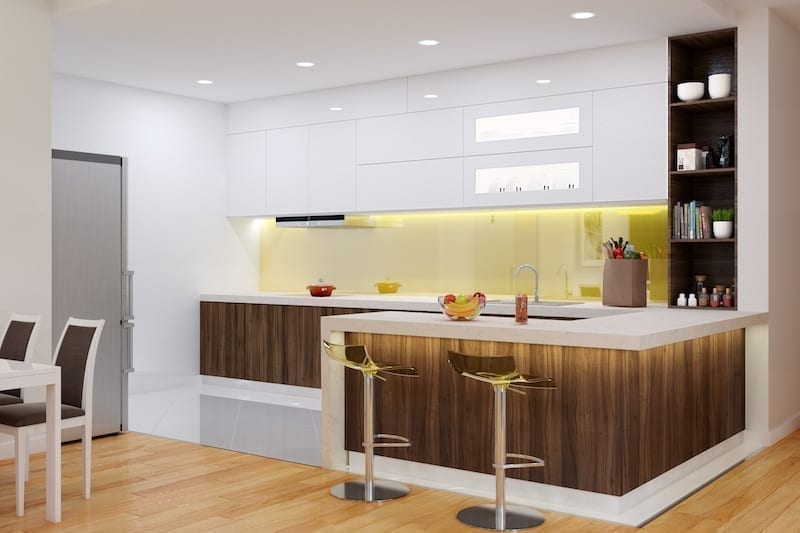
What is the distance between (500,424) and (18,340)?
269 centimetres

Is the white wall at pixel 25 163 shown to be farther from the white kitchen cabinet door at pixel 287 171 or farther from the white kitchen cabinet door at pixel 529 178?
the white kitchen cabinet door at pixel 529 178

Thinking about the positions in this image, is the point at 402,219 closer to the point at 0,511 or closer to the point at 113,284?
the point at 113,284

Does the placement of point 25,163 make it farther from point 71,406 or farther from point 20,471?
point 20,471

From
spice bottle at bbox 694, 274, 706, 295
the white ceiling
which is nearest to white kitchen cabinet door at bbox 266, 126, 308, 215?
the white ceiling

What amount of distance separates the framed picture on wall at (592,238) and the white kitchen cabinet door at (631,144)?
0.50 m

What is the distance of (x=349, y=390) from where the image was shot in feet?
16.4

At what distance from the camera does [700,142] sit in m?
6.00

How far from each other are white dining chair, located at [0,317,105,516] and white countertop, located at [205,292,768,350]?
49.1 inches

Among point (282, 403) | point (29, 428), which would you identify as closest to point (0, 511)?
point (29, 428)

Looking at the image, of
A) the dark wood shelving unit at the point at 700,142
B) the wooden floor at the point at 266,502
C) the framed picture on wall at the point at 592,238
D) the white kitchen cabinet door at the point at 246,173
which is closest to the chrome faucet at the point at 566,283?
the framed picture on wall at the point at 592,238

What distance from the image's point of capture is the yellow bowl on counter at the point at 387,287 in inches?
299

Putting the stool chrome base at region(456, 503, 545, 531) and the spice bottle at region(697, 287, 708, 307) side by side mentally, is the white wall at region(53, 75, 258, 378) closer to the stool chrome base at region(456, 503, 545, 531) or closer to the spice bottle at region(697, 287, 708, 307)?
the stool chrome base at region(456, 503, 545, 531)

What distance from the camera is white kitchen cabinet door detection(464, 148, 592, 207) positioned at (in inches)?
245

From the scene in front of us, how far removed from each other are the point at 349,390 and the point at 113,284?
75.9 inches
